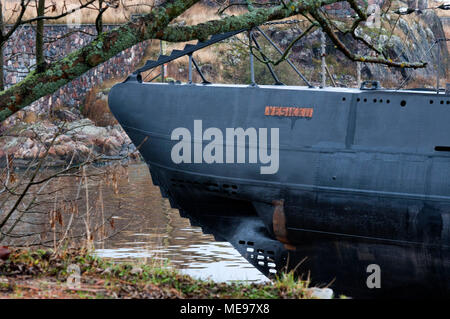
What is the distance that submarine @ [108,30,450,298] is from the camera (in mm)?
11602

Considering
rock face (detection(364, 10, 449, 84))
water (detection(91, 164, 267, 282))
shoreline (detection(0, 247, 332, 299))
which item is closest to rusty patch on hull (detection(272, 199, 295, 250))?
water (detection(91, 164, 267, 282))

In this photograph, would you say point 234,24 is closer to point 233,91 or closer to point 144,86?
point 233,91

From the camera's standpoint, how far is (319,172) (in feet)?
39.0

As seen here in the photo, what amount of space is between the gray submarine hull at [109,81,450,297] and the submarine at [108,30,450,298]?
0.8 inches

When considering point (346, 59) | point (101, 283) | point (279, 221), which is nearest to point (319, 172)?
point (279, 221)

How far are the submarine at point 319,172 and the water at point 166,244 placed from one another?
158 cm

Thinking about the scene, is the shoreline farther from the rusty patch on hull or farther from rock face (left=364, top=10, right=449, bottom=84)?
rock face (left=364, top=10, right=449, bottom=84)

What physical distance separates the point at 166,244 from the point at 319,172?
9038 mm

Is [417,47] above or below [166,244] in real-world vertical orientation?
above

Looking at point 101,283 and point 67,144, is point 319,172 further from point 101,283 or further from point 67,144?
point 67,144

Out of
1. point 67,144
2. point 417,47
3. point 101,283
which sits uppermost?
point 417,47

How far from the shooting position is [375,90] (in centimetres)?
1192

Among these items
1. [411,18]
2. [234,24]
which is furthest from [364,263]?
[411,18]

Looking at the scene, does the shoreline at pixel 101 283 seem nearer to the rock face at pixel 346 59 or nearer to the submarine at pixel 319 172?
the submarine at pixel 319 172
